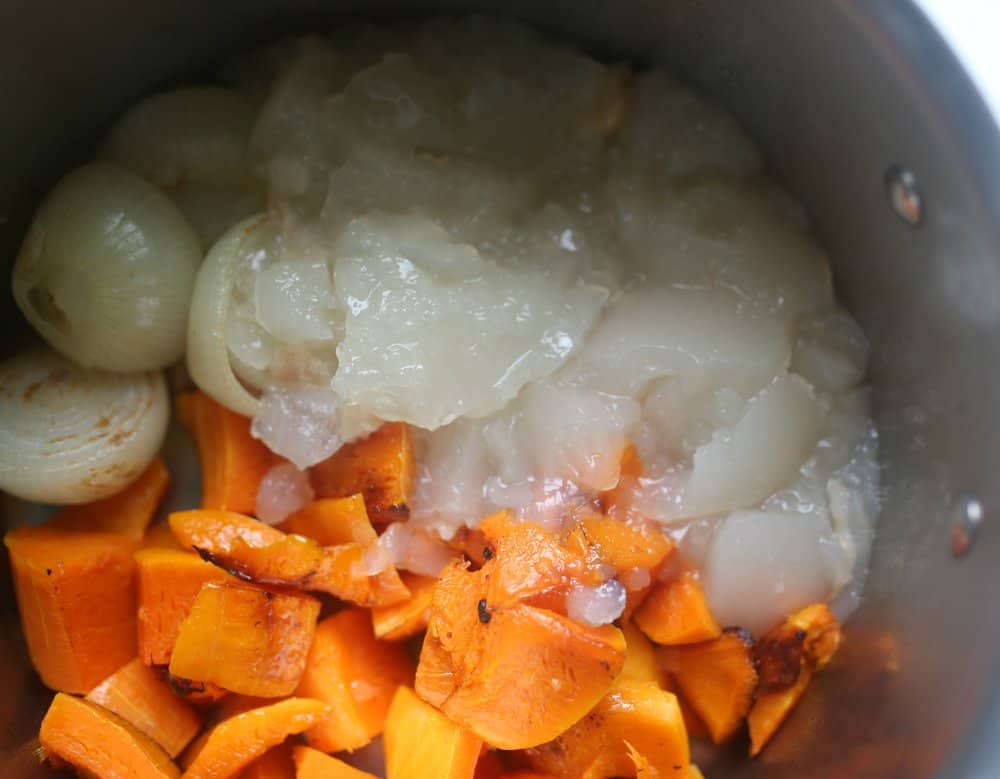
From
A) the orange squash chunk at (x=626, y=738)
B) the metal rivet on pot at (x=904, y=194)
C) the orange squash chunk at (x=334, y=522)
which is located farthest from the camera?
the orange squash chunk at (x=334, y=522)

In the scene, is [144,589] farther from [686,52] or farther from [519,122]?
[686,52]

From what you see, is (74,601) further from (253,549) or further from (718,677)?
(718,677)

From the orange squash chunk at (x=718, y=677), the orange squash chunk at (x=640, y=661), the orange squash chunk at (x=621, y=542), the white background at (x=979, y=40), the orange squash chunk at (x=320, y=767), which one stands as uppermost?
the white background at (x=979, y=40)

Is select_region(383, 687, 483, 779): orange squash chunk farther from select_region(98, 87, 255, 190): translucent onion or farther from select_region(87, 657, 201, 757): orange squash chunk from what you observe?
select_region(98, 87, 255, 190): translucent onion

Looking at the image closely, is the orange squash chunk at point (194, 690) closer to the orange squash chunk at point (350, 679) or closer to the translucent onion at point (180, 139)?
the orange squash chunk at point (350, 679)

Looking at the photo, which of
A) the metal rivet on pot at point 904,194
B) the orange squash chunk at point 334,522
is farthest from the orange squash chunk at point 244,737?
the metal rivet on pot at point 904,194

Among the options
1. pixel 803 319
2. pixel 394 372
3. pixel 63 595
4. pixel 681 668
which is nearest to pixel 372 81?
pixel 394 372

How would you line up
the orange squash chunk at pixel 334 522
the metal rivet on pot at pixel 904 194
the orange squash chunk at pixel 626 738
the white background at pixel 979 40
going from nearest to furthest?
the white background at pixel 979 40
the metal rivet on pot at pixel 904 194
the orange squash chunk at pixel 626 738
the orange squash chunk at pixel 334 522
